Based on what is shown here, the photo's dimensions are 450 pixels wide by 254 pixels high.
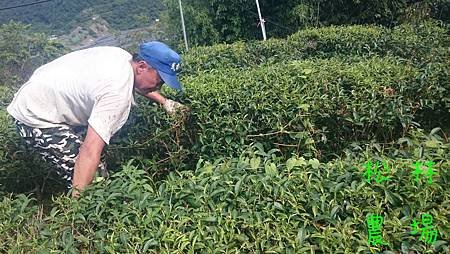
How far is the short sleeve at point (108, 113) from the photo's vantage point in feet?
7.73

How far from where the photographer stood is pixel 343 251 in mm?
1582

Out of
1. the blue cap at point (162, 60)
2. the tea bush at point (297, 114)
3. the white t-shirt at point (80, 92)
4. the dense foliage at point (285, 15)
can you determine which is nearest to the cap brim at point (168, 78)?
the blue cap at point (162, 60)

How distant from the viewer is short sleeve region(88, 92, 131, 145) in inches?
92.8

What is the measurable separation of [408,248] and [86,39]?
3635 centimetres

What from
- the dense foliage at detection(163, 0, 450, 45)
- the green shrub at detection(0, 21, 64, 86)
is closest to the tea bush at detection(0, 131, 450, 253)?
Result: the dense foliage at detection(163, 0, 450, 45)

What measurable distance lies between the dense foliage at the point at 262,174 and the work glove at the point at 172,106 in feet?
0.22

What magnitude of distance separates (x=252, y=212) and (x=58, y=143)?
144 centimetres

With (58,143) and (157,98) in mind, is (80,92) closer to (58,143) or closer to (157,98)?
(58,143)

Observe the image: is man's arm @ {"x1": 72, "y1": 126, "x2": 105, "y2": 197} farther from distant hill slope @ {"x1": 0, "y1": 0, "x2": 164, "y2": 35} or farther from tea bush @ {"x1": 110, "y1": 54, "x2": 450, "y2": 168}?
distant hill slope @ {"x1": 0, "y1": 0, "x2": 164, "y2": 35}

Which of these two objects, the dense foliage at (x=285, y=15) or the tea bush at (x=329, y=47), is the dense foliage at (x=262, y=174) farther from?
the dense foliage at (x=285, y=15)

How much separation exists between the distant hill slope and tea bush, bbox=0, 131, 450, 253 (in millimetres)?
34774

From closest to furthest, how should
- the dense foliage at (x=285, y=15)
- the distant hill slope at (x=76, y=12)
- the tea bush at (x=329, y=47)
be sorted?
the tea bush at (x=329, y=47) < the dense foliage at (x=285, y=15) < the distant hill slope at (x=76, y=12)

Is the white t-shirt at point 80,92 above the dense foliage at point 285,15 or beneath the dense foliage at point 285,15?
above

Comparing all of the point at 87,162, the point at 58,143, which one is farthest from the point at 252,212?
the point at 58,143
